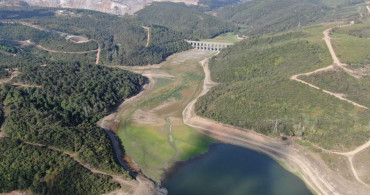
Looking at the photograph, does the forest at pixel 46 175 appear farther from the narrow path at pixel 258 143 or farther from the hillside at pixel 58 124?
the narrow path at pixel 258 143

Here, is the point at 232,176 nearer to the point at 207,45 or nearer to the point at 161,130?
the point at 161,130

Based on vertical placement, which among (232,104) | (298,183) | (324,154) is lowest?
(298,183)

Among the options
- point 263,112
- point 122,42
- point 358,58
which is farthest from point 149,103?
point 122,42

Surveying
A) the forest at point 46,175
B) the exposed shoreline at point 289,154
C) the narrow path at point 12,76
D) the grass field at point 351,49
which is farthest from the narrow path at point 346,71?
the narrow path at point 12,76

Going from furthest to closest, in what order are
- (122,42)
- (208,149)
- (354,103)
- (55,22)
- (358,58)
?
(55,22), (122,42), (358,58), (354,103), (208,149)

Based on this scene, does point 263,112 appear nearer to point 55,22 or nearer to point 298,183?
point 298,183

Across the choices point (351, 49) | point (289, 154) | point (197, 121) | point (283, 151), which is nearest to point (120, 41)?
point (197, 121)

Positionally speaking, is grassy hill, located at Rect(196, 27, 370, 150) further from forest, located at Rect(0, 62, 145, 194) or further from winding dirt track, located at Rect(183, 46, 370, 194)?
forest, located at Rect(0, 62, 145, 194)
